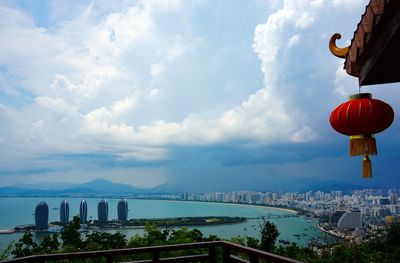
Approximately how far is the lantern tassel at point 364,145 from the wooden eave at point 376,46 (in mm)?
316

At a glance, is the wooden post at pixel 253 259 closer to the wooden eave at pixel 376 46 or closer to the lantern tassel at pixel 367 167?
the lantern tassel at pixel 367 167

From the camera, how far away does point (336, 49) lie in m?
2.17

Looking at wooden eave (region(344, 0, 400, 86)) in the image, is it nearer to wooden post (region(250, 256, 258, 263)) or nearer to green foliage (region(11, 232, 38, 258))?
wooden post (region(250, 256, 258, 263))

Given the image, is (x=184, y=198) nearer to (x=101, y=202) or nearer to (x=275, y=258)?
(x=101, y=202)

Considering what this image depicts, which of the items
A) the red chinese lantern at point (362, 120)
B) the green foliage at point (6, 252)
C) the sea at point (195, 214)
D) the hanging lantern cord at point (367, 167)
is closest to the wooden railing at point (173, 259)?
the hanging lantern cord at point (367, 167)

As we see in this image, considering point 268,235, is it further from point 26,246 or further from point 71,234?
point 26,246

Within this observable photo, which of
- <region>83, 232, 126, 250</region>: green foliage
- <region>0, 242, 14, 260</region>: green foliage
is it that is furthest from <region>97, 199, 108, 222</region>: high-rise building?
<region>0, 242, 14, 260</region>: green foliage

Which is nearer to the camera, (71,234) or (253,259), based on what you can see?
(253,259)

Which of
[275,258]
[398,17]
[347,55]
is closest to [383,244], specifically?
[275,258]

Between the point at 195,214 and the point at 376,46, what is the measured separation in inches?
874

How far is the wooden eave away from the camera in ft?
4.74

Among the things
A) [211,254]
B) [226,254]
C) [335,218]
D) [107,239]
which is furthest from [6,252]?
[335,218]

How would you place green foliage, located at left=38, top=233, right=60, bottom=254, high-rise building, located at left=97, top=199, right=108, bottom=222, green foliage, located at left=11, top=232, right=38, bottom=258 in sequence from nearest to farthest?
green foliage, located at left=11, top=232, right=38, bottom=258
green foliage, located at left=38, top=233, right=60, bottom=254
high-rise building, located at left=97, top=199, right=108, bottom=222

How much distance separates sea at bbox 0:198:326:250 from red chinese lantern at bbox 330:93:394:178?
4562 millimetres
